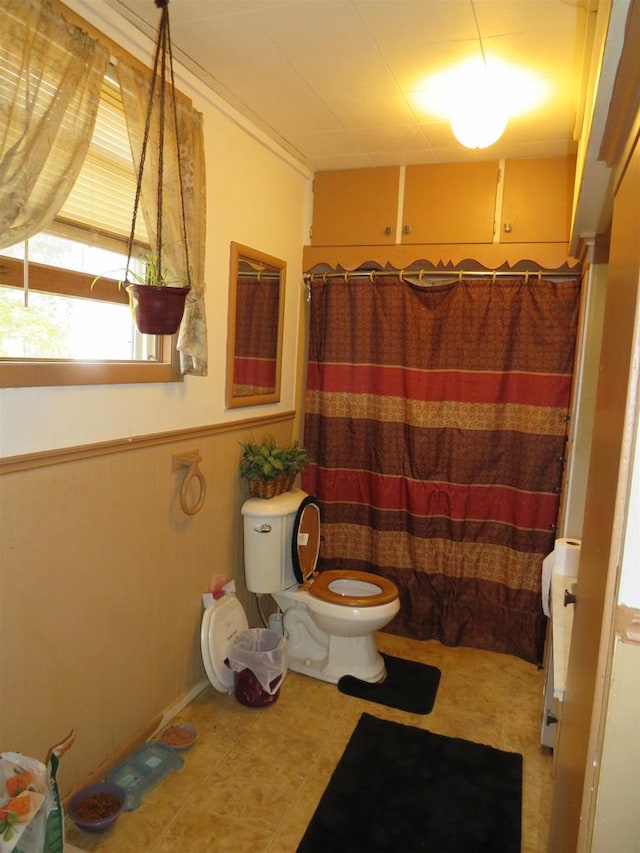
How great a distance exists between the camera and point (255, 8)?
1772 millimetres

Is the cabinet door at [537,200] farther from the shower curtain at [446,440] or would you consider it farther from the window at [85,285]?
the window at [85,285]

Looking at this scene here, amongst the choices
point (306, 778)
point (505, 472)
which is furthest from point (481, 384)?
point (306, 778)

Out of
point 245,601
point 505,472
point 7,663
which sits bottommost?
point 245,601

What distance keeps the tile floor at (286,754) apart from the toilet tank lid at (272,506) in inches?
31.9

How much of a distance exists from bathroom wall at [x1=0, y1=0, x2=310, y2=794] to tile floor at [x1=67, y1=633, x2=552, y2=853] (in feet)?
0.79

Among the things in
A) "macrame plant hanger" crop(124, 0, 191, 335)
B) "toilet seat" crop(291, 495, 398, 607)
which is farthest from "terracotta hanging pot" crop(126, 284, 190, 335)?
"toilet seat" crop(291, 495, 398, 607)

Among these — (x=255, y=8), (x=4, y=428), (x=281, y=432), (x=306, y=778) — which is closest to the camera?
(x=4, y=428)

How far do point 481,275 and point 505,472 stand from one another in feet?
3.43

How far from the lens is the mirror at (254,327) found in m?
2.65

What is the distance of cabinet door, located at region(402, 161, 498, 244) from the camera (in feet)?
9.73

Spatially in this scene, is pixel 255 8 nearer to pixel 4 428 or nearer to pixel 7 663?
pixel 4 428

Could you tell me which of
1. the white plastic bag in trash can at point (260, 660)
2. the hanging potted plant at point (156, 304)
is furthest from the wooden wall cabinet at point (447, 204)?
the white plastic bag in trash can at point (260, 660)

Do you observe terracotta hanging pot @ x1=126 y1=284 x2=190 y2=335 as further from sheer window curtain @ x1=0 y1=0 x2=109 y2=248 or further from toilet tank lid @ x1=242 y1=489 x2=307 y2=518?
toilet tank lid @ x1=242 y1=489 x2=307 y2=518

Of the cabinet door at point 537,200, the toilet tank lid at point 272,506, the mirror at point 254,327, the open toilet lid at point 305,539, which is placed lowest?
the open toilet lid at point 305,539
